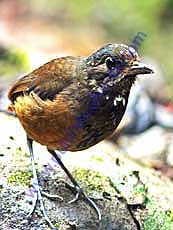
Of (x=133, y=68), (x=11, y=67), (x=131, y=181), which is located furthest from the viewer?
(x=11, y=67)

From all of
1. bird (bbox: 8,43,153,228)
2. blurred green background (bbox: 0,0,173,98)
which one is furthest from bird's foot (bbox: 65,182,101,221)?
blurred green background (bbox: 0,0,173,98)

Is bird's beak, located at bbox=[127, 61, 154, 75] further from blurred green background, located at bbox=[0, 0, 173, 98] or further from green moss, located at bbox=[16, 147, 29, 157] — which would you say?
blurred green background, located at bbox=[0, 0, 173, 98]

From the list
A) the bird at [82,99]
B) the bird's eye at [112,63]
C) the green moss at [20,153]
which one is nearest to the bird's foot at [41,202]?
the bird at [82,99]

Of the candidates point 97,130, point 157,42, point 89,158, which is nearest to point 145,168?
point 89,158

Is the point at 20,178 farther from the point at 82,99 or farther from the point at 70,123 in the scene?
the point at 82,99

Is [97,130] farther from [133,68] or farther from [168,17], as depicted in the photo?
[168,17]

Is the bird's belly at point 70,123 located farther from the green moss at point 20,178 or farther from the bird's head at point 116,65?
the green moss at point 20,178
